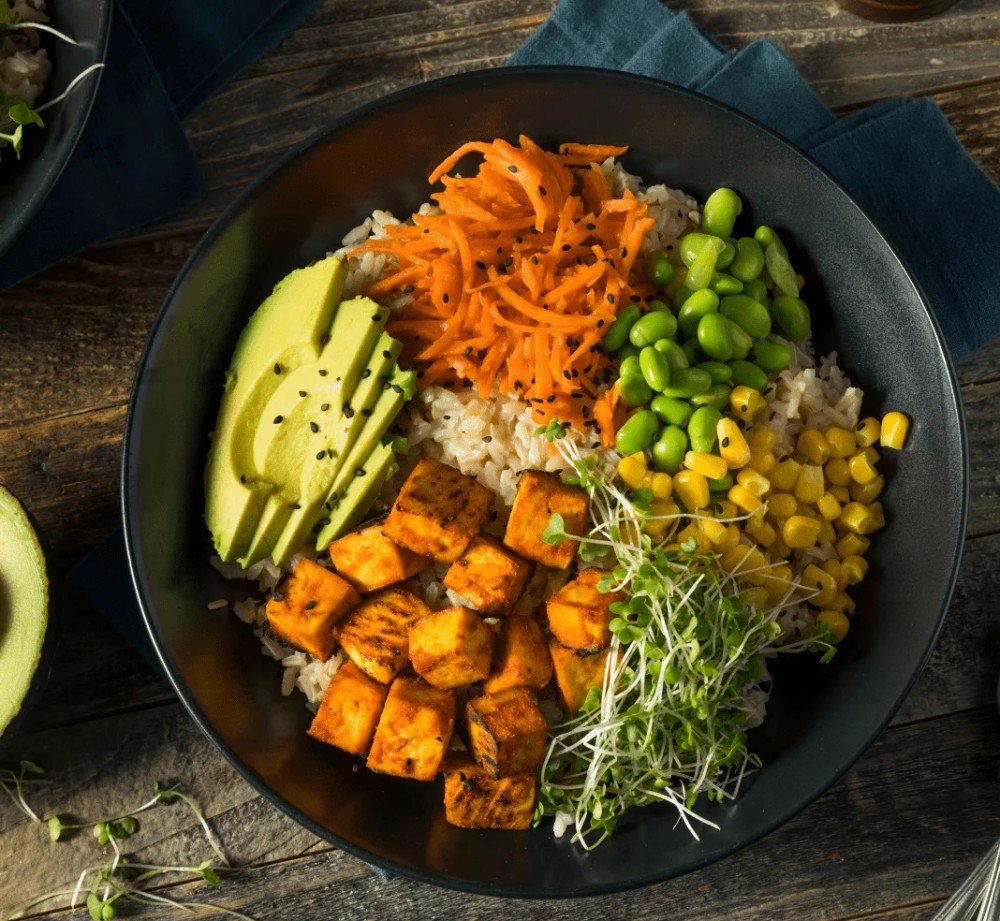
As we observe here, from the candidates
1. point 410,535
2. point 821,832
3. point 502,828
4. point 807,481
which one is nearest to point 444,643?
point 410,535

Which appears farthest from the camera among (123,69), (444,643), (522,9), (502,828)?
(522,9)

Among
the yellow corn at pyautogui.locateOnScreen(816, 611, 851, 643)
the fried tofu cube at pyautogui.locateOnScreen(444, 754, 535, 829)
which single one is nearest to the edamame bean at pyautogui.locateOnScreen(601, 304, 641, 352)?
the yellow corn at pyautogui.locateOnScreen(816, 611, 851, 643)

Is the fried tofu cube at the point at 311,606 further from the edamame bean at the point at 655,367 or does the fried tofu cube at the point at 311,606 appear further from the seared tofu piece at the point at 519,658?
the edamame bean at the point at 655,367

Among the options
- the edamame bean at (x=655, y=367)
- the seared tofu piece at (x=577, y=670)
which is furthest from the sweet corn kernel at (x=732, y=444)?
the seared tofu piece at (x=577, y=670)

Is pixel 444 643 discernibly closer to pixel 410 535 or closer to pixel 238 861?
pixel 410 535

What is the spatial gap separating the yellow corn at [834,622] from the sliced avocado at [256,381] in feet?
5.40

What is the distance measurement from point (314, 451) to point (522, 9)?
5.92 feet

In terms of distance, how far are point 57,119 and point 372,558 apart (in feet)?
4.99

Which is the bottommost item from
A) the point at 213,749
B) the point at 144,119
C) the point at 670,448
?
the point at 213,749

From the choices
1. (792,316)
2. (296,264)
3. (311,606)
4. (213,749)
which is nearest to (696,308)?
(792,316)

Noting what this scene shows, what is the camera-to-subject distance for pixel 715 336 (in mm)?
2783

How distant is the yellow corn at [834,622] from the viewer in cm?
292

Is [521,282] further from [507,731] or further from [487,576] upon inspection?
[507,731]

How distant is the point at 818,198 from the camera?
2943 mm
